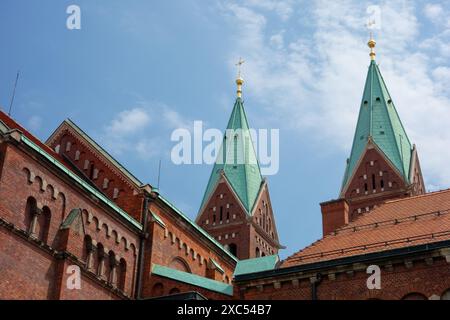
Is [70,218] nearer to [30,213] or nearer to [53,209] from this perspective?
[53,209]

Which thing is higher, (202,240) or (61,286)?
(202,240)

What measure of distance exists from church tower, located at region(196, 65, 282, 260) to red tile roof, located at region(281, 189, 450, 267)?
115ft

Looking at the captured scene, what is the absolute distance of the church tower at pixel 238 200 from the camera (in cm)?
6412

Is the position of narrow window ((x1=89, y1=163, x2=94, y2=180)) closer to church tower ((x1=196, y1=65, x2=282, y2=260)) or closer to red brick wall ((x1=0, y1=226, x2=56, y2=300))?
red brick wall ((x1=0, y1=226, x2=56, y2=300))

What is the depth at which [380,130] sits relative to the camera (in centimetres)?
6406

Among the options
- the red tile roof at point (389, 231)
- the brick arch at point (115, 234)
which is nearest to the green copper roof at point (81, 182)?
the brick arch at point (115, 234)

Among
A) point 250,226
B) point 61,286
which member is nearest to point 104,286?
point 61,286

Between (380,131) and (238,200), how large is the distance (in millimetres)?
13743

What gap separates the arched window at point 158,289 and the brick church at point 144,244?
0.05m

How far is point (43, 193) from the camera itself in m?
30.2

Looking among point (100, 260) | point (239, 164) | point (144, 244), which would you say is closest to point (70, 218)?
point (100, 260)

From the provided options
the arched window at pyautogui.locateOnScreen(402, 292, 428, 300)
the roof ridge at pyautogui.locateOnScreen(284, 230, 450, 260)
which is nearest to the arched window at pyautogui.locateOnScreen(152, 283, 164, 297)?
the roof ridge at pyautogui.locateOnScreen(284, 230, 450, 260)
